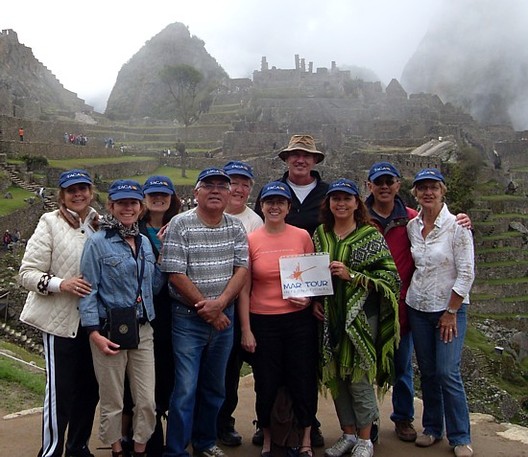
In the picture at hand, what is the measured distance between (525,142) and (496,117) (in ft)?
80.6

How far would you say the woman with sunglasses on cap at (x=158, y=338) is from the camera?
14.3ft

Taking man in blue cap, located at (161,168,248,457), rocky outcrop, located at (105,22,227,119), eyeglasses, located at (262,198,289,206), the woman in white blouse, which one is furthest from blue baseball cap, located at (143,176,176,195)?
rocky outcrop, located at (105,22,227,119)

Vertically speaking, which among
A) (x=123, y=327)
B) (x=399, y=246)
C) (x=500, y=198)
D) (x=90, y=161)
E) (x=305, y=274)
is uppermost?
(x=90, y=161)

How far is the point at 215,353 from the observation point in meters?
4.35

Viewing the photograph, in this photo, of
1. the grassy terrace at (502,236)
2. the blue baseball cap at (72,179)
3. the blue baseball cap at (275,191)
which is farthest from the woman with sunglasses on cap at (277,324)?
the grassy terrace at (502,236)

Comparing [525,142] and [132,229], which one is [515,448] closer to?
[132,229]

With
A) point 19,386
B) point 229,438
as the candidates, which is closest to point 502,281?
point 19,386

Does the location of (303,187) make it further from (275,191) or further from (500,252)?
(500,252)

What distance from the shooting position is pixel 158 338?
4.35 m

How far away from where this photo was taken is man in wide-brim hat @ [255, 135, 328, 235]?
16.0ft

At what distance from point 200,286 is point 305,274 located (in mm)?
717

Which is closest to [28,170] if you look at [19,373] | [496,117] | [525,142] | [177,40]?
[19,373]

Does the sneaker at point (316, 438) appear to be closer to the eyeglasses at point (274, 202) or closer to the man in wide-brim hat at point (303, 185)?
the man in wide-brim hat at point (303, 185)

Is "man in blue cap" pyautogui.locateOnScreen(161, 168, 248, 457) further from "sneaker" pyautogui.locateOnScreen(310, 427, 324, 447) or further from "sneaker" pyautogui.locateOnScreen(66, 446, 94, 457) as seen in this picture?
"sneaker" pyautogui.locateOnScreen(310, 427, 324, 447)
